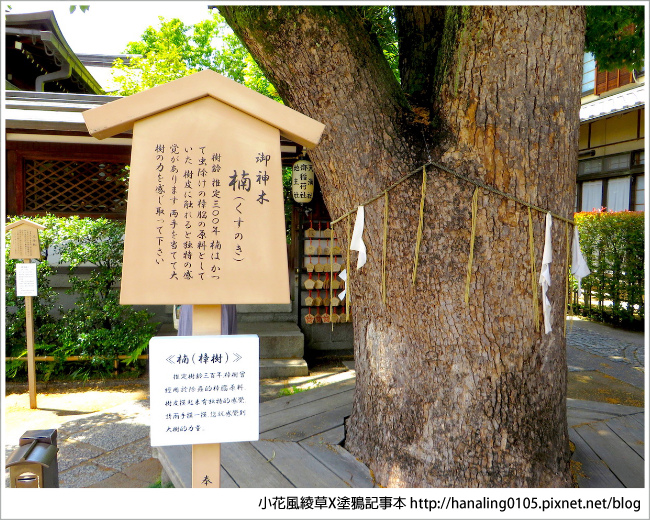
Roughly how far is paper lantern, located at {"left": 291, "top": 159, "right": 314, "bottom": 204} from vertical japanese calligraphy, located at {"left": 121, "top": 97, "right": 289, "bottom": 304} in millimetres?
4280

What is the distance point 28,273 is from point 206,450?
3.78m

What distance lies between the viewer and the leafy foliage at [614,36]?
14.0ft

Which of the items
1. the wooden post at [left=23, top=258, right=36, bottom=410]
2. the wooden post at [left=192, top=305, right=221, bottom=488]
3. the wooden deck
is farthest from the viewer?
the wooden post at [left=23, top=258, right=36, bottom=410]

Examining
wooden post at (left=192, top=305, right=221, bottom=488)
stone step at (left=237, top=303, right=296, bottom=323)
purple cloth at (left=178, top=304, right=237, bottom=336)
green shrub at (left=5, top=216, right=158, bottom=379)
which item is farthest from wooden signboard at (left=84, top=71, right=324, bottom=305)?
stone step at (left=237, top=303, right=296, bottom=323)

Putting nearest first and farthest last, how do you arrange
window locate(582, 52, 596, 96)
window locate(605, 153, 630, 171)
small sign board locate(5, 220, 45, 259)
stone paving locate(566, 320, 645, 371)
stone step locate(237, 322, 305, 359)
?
small sign board locate(5, 220, 45, 259) < stone step locate(237, 322, 305, 359) < stone paving locate(566, 320, 645, 371) < window locate(605, 153, 630, 171) < window locate(582, 52, 596, 96)

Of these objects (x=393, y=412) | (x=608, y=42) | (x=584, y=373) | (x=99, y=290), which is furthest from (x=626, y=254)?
(x=99, y=290)

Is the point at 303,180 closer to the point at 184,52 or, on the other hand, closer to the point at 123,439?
the point at 123,439

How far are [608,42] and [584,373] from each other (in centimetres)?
370

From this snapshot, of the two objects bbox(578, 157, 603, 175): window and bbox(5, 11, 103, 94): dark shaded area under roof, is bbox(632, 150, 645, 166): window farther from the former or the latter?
bbox(5, 11, 103, 94): dark shaded area under roof

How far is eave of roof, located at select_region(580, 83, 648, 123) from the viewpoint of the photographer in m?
9.03

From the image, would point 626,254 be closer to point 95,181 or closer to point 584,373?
point 584,373

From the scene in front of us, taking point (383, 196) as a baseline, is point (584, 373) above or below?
below

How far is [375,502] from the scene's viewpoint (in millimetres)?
2617

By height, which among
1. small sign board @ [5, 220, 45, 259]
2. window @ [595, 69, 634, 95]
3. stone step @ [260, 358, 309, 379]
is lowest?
stone step @ [260, 358, 309, 379]
